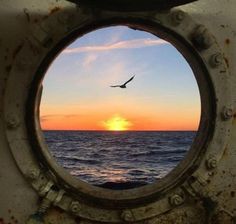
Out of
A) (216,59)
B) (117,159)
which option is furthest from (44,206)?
(117,159)

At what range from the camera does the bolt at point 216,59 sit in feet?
7.11

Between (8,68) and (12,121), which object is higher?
(8,68)

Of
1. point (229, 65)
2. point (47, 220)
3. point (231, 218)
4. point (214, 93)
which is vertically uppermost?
point (229, 65)

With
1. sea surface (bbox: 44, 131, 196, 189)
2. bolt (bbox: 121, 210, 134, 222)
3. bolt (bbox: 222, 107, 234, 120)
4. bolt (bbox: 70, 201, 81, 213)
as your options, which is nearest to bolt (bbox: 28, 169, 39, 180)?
bolt (bbox: 70, 201, 81, 213)

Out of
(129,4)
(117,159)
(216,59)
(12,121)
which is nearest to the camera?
(129,4)

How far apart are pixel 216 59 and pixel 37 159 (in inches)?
39.4

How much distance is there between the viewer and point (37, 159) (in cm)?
210

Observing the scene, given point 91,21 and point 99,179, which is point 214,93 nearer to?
point 91,21

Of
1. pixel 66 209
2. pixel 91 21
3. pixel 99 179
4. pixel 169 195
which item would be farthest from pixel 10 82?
pixel 99 179

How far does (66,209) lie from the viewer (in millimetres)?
2117

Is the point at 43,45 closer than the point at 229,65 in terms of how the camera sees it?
Yes

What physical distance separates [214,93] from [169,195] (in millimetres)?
555

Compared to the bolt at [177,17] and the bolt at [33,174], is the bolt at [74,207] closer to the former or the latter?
the bolt at [33,174]

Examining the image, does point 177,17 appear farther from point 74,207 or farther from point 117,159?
point 117,159
